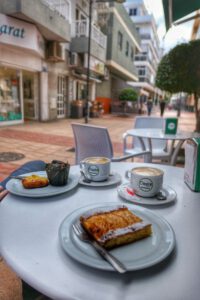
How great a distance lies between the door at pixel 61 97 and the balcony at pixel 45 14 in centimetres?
221

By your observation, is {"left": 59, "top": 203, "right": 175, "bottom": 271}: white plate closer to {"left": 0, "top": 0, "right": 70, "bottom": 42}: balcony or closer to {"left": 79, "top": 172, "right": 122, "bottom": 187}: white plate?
{"left": 79, "top": 172, "right": 122, "bottom": 187}: white plate

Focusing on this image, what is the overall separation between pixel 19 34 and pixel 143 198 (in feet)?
22.5

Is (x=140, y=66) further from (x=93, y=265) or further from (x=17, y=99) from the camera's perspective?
(x=93, y=265)

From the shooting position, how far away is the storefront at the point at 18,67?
6.11 m

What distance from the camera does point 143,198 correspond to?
782 mm

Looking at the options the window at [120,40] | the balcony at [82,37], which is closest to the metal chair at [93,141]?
the balcony at [82,37]

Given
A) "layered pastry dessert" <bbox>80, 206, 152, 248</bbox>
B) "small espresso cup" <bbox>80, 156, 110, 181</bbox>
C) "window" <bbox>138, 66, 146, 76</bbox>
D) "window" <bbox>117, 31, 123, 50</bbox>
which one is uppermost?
"window" <bbox>138, 66, 146, 76</bbox>

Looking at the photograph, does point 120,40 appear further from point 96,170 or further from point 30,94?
point 96,170

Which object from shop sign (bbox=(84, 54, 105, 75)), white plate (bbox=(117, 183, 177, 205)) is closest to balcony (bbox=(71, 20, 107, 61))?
shop sign (bbox=(84, 54, 105, 75))

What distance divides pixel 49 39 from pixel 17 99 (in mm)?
2460

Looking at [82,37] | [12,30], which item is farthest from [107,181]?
[82,37]

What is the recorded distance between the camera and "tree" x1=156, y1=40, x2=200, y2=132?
3.76 m

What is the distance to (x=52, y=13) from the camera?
23.0 ft

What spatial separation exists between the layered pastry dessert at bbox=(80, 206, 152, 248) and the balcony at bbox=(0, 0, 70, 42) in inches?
259
